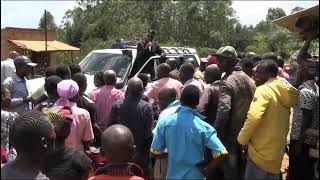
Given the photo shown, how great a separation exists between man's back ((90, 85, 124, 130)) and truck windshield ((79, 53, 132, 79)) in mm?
3144

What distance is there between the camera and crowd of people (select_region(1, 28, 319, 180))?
306cm

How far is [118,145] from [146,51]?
7.23 meters

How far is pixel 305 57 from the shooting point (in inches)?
153

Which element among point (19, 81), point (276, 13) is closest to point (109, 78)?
point (19, 81)

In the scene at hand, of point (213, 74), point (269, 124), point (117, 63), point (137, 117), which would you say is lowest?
point (137, 117)

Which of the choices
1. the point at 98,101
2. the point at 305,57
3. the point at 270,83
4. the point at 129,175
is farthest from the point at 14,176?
the point at 98,101

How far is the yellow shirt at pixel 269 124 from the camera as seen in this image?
4598 millimetres

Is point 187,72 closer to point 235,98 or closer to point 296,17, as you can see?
point 235,98

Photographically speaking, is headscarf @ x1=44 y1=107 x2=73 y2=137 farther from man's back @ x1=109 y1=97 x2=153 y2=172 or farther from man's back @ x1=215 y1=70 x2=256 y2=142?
man's back @ x1=215 y1=70 x2=256 y2=142

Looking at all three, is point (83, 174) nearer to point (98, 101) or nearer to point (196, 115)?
point (196, 115)

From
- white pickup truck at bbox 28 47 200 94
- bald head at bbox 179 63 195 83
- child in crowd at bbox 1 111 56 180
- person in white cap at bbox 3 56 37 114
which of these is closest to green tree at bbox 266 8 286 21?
white pickup truck at bbox 28 47 200 94

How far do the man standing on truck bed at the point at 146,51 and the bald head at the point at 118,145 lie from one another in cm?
680

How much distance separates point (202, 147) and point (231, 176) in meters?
1.51

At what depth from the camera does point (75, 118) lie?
4695mm
